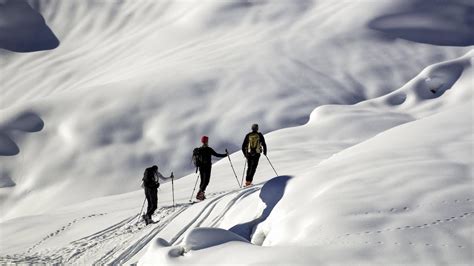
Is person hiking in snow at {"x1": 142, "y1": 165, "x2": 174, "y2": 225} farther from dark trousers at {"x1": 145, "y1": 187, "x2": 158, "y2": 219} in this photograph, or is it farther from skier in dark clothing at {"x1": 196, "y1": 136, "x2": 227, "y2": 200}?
skier in dark clothing at {"x1": 196, "y1": 136, "x2": 227, "y2": 200}

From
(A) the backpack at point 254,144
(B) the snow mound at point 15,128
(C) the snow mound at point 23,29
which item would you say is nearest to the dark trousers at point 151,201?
(A) the backpack at point 254,144

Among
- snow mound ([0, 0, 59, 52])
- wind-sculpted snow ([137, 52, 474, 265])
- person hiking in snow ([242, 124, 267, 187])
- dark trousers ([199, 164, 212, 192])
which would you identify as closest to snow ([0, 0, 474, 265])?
wind-sculpted snow ([137, 52, 474, 265])

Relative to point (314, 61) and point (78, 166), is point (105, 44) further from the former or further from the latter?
point (78, 166)

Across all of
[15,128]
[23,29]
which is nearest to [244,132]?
[15,128]

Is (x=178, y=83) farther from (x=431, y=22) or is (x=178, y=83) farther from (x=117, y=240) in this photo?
(x=117, y=240)

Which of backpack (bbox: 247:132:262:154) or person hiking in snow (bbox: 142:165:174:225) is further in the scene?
backpack (bbox: 247:132:262:154)

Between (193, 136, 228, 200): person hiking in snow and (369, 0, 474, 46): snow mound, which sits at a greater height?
(369, 0, 474, 46): snow mound

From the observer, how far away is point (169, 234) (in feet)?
35.1

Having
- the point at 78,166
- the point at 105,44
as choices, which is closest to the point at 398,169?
the point at 78,166

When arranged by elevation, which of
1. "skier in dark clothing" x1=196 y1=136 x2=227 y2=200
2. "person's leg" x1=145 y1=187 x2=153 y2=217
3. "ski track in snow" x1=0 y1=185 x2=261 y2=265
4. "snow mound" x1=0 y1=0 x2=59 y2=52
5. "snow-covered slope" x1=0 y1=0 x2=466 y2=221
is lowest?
"ski track in snow" x1=0 y1=185 x2=261 y2=265

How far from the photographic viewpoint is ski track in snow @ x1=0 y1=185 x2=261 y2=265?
9.98m

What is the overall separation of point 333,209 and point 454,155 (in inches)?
84.7

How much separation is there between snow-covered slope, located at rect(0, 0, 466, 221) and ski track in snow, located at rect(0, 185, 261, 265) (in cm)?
1728

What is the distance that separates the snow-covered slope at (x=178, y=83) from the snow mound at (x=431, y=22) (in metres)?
1.26
